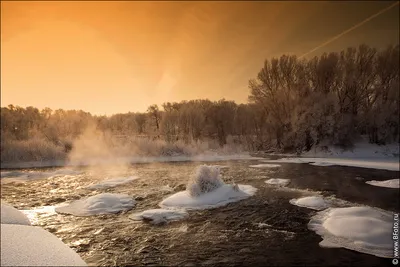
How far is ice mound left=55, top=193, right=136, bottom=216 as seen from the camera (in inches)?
536

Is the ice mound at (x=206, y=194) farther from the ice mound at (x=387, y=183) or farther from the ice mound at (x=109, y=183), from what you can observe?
the ice mound at (x=387, y=183)

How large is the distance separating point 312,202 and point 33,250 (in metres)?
12.2

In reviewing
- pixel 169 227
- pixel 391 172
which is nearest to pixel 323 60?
pixel 391 172

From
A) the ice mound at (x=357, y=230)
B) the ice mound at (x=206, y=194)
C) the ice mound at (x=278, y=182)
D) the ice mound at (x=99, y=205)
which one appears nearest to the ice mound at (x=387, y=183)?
the ice mound at (x=278, y=182)

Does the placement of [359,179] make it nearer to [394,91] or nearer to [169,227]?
[169,227]

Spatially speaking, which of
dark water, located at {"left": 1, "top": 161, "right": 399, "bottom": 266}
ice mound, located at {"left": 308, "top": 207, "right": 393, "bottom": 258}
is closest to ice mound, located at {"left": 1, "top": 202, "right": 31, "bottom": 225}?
dark water, located at {"left": 1, "top": 161, "right": 399, "bottom": 266}

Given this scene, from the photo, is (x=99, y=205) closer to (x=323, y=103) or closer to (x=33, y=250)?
(x=33, y=250)

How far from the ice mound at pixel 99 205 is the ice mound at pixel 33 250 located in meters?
3.68

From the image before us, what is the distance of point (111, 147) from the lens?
43.8 meters

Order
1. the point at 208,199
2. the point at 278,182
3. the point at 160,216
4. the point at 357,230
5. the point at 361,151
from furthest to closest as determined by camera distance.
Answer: the point at 361,151 → the point at 278,182 → the point at 208,199 → the point at 160,216 → the point at 357,230

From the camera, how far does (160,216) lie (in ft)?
39.8

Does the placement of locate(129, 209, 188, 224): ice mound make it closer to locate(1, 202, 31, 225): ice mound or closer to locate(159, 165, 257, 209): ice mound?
locate(159, 165, 257, 209): ice mound

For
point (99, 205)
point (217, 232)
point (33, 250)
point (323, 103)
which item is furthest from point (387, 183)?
point (323, 103)

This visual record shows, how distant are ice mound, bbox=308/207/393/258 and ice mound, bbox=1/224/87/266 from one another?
802 centimetres
